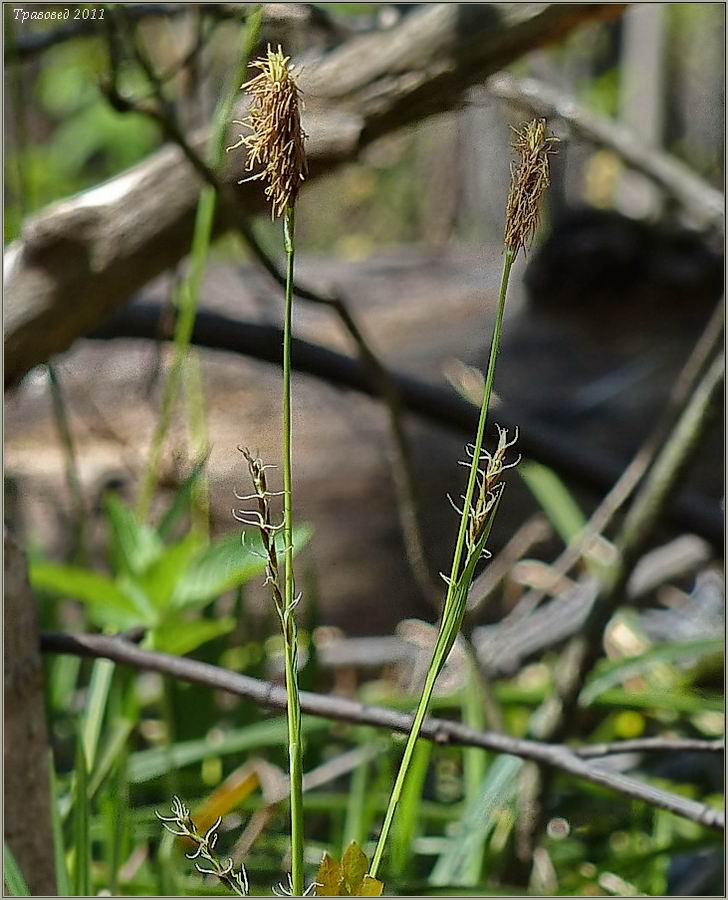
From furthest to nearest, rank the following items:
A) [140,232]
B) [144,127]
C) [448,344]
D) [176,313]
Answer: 1. [144,127]
2. [448,344]
3. [176,313]
4. [140,232]

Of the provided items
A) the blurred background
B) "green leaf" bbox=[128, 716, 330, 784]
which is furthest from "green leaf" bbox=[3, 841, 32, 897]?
"green leaf" bbox=[128, 716, 330, 784]

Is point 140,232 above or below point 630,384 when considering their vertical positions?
above

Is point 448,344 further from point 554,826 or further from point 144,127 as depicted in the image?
point 144,127

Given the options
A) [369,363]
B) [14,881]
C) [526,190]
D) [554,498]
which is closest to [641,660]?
[554,498]

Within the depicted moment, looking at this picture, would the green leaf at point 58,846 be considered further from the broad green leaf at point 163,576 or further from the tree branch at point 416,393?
the tree branch at point 416,393

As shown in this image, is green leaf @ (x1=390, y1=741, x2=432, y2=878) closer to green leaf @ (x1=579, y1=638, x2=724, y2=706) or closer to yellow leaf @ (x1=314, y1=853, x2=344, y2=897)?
green leaf @ (x1=579, y1=638, x2=724, y2=706)

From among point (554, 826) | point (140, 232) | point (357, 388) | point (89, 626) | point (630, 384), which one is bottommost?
point (554, 826)

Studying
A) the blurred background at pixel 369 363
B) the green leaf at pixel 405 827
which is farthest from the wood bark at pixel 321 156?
the green leaf at pixel 405 827

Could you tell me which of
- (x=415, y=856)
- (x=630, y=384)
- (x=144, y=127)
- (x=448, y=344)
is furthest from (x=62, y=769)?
(x=144, y=127)
